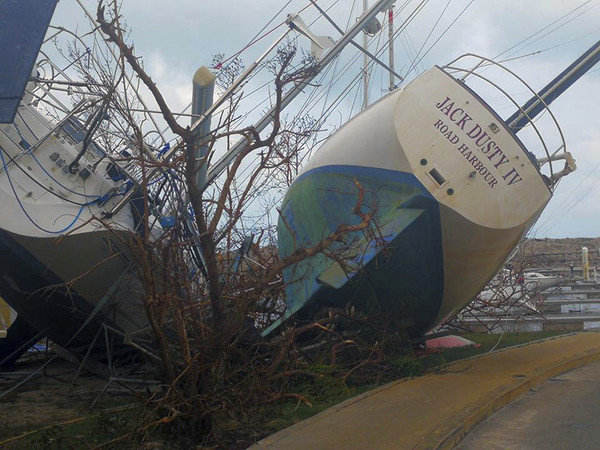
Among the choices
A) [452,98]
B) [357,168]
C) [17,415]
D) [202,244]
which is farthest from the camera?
[357,168]

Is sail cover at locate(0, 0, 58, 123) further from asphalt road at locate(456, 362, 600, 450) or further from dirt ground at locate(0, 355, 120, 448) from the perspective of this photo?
asphalt road at locate(456, 362, 600, 450)

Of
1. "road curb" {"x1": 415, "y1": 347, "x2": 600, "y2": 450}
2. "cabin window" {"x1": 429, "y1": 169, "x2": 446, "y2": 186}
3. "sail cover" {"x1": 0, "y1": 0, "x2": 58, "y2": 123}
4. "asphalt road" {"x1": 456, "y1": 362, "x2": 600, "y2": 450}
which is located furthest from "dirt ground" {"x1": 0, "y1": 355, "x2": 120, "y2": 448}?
"cabin window" {"x1": 429, "y1": 169, "x2": 446, "y2": 186}

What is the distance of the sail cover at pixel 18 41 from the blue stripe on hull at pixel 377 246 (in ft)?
13.1

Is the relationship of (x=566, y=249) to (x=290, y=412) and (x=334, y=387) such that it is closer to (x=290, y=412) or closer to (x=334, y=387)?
(x=334, y=387)

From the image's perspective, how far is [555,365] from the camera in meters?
11.0

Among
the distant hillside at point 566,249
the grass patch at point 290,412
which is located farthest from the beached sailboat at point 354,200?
the distant hillside at point 566,249

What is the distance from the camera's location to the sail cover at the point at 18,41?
8.65 metres

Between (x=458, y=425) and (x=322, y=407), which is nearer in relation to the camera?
(x=458, y=425)

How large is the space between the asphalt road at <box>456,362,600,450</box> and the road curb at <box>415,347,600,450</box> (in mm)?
80

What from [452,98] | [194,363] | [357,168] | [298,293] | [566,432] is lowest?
[566,432]

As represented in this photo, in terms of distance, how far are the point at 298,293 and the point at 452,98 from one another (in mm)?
3747

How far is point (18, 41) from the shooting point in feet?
29.4

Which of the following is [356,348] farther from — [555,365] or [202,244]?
[202,244]

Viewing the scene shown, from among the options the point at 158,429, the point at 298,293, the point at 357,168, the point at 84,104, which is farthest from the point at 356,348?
the point at 84,104
